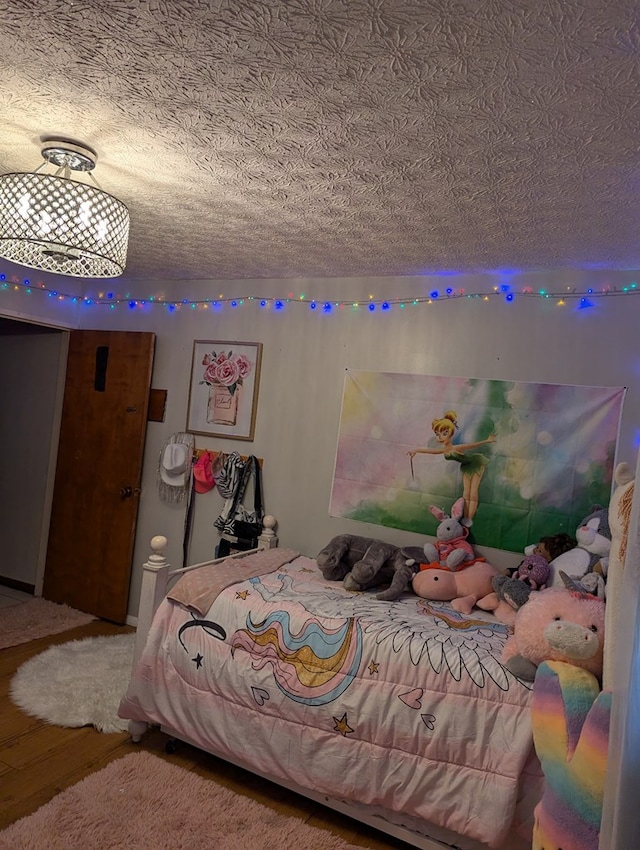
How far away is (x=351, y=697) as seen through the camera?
2031mm

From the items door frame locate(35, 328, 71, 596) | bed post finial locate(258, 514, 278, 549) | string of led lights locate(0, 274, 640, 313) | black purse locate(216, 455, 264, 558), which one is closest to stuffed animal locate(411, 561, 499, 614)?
bed post finial locate(258, 514, 278, 549)

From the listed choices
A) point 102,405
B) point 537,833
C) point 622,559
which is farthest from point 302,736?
point 102,405

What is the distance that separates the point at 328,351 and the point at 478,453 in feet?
3.41

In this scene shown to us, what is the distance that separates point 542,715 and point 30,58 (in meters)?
2.27

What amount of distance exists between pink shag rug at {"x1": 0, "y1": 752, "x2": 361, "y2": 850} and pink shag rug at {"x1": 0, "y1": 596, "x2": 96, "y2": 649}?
57.2 inches

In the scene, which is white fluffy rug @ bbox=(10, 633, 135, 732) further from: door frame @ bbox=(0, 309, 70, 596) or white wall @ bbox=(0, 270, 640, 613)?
door frame @ bbox=(0, 309, 70, 596)

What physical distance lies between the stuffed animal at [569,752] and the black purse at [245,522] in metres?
1.90

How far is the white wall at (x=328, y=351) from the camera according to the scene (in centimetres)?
262

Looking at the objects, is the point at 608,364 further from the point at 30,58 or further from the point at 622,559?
the point at 30,58

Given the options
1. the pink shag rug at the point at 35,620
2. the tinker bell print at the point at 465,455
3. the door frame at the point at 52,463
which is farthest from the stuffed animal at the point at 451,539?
the door frame at the point at 52,463

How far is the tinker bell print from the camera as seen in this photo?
2797 mm

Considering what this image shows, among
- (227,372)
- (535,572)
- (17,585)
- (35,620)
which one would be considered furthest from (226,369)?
(17,585)

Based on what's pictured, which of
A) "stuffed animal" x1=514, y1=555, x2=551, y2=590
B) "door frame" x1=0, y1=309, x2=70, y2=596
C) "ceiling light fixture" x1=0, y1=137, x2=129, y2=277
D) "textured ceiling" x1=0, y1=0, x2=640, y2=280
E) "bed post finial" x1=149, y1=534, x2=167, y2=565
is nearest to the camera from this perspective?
"textured ceiling" x1=0, y1=0, x2=640, y2=280

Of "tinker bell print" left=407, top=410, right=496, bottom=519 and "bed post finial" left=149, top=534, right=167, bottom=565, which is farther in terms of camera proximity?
"tinker bell print" left=407, top=410, right=496, bottom=519
